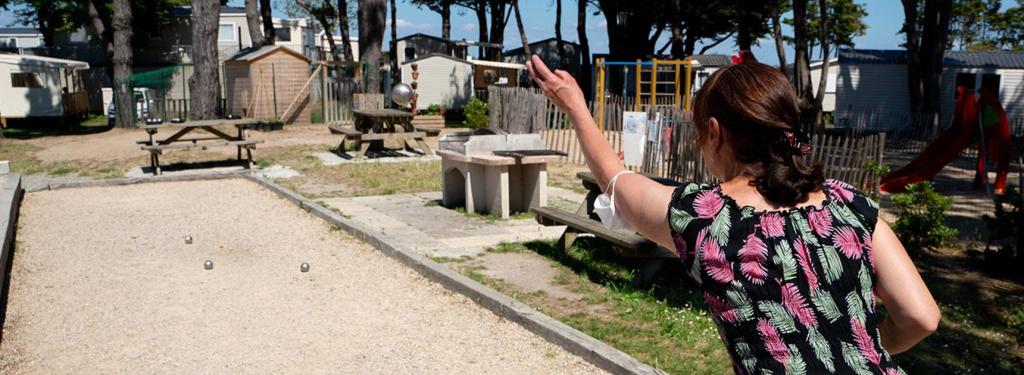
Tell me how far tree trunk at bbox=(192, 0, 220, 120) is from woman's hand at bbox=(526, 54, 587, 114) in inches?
934

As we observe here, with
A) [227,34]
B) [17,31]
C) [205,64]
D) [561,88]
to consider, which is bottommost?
[561,88]

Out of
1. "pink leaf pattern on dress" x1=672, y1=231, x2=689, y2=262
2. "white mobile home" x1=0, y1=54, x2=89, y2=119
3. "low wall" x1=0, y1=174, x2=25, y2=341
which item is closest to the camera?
"pink leaf pattern on dress" x1=672, y1=231, x2=689, y2=262

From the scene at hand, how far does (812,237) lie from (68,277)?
737 cm

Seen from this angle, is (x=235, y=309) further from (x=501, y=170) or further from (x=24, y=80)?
(x=24, y=80)

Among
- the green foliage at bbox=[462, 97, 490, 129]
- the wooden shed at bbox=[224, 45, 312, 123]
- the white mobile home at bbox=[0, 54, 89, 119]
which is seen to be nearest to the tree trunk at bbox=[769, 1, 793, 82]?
the green foliage at bbox=[462, 97, 490, 129]

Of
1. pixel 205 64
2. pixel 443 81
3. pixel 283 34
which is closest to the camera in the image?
pixel 205 64

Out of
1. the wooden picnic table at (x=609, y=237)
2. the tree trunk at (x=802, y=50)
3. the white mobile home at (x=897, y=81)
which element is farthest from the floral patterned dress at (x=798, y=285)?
the white mobile home at (x=897, y=81)

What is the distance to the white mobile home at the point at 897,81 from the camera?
102 ft

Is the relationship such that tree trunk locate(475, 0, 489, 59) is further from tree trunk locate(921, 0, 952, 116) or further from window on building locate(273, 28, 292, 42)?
tree trunk locate(921, 0, 952, 116)

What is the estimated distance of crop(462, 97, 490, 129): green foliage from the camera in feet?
77.2

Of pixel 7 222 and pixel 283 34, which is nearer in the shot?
pixel 7 222

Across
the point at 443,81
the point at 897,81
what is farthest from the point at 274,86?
the point at 897,81

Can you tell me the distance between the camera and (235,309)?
6.53 meters

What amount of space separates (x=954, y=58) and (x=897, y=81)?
2.51 metres
